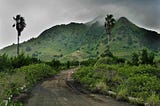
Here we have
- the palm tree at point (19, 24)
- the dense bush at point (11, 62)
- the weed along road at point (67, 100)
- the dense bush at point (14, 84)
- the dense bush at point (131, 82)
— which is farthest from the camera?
the palm tree at point (19, 24)

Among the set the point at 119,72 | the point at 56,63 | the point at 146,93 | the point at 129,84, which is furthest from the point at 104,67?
the point at 56,63

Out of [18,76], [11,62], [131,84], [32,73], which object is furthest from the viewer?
[11,62]

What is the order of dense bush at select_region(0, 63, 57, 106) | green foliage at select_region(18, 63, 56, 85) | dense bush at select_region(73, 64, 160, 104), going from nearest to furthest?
1. dense bush at select_region(0, 63, 57, 106)
2. dense bush at select_region(73, 64, 160, 104)
3. green foliage at select_region(18, 63, 56, 85)

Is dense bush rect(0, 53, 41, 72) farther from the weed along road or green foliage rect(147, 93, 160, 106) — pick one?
green foliage rect(147, 93, 160, 106)

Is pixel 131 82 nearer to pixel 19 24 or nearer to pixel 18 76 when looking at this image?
pixel 18 76

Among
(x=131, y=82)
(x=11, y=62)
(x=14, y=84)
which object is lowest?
(x=14, y=84)

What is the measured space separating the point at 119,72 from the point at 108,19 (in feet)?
199

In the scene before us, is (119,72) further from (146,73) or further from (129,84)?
(129,84)

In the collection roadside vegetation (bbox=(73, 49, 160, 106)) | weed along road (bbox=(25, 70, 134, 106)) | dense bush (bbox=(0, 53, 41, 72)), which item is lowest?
weed along road (bbox=(25, 70, 134, 106))

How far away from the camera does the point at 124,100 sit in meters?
30.8

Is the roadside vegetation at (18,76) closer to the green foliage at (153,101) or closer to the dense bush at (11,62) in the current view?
the dense bush at (11,62)

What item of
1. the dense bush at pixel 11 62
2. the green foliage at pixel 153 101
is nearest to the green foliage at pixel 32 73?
the dense bush at pixel 11 62

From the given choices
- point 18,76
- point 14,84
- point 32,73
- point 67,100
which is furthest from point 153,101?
point 32,73

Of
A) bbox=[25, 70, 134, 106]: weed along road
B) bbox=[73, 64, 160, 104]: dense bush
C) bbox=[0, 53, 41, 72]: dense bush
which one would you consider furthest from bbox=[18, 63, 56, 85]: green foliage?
bbox=[25, 70, 134, 106]: weed along road
